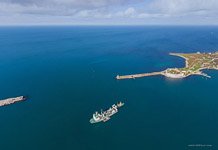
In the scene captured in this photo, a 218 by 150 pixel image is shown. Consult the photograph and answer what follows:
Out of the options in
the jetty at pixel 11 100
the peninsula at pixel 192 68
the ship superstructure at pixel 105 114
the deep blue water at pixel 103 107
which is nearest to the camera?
the deep blue water at pixel 103 107

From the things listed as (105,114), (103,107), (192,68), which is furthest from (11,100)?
(192,68)

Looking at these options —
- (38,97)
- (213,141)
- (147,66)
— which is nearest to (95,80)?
(38,97)

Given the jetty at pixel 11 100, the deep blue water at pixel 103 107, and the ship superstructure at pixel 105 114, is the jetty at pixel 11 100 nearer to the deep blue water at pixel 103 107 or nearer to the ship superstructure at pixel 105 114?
the deep blue water at pixel 103 107

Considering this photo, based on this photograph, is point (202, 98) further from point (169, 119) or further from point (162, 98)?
point (169, 119)

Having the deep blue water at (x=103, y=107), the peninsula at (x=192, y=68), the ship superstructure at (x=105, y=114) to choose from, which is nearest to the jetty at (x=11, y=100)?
the deep blue water at (x=103, y=107)

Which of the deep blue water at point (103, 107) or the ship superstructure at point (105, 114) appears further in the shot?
the ship superstructure at point (105, 114)

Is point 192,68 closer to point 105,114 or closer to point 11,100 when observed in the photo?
point 105,114

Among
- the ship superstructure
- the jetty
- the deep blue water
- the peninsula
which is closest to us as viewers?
the deep blue water

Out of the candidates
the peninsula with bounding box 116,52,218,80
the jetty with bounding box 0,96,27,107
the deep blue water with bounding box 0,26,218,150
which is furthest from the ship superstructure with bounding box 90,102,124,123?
the peninsula with bounding box 116,52,218,80

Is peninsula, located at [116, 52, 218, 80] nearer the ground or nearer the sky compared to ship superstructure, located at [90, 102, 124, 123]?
nearer the sky

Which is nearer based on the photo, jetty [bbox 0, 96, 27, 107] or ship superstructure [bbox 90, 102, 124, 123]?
ship superstructure [bbox 90, 102, 124, 123]

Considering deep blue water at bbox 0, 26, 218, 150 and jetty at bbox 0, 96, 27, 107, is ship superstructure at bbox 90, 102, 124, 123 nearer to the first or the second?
deep blue water at bbox 0, 26, 218, 150

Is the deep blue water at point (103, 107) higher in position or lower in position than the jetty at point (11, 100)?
lower
